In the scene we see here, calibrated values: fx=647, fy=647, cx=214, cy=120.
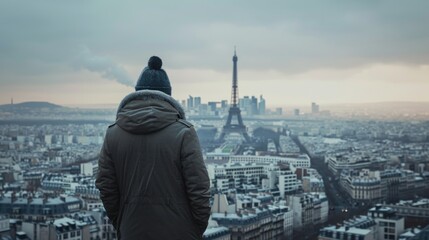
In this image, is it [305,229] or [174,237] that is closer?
[174,237]

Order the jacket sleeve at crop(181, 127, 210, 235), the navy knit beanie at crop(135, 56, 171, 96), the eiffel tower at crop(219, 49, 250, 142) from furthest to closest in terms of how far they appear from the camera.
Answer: the eiffel tower at crop(219, 49, 250, 142), the navy knit beanie at crop(135, 56, 171, 96), the jacket sleeve at crop(181, 127, 210, 235)

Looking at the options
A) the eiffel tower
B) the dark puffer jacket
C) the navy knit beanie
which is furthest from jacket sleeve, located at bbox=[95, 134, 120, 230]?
the eiffel tower

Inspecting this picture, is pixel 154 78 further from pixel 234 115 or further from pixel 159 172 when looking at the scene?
pixel 234 115

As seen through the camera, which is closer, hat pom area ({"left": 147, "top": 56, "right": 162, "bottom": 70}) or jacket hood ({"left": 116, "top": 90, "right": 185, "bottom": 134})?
jacket hood ({"left": 116, "top": 90, "right": 185, "bottom": 134})

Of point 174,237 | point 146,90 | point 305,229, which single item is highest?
point 146,90

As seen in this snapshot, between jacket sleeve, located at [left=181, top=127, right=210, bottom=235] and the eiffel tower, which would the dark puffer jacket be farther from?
the eiffel tower

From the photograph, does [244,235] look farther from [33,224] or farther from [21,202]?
[21,202]

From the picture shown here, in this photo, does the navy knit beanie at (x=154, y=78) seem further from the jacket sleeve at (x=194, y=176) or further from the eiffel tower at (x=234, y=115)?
the eiffel tower at (x=234, y=115)

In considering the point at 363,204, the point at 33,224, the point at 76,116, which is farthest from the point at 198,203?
the point at 76,116

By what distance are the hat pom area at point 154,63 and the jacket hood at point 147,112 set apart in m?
0.08

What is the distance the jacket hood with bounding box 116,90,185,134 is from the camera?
1106mm

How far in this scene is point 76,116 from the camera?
32844 mm

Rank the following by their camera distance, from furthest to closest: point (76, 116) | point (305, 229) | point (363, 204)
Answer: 1. point (76, 116)
2. point (363, 204)
3. point (305, 229)

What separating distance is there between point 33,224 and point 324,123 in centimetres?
4370
